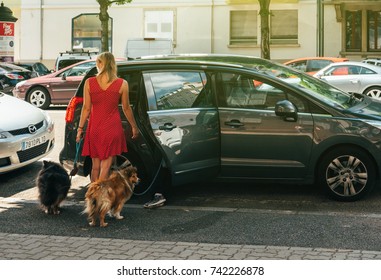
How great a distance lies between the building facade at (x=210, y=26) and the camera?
33.9 metres

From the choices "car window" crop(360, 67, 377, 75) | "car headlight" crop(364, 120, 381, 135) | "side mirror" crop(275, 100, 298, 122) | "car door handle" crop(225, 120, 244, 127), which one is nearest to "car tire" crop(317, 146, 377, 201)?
"car headlight" crop(364, 120, 381, 135)

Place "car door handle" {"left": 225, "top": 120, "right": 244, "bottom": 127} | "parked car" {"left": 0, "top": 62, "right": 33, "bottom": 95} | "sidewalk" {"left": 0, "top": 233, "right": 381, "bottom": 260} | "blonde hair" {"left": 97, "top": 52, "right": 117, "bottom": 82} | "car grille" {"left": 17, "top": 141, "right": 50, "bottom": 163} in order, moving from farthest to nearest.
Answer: "parked car" {"left": 0, "top": 62, "right": 33, "bottom": 95} < "car grille" {"left": 17, "top": 141, "right": 50, "bottom": 163} < "car door handle" {"left": 225, "top": 120, "right": 244, "bottom": 127} < "blonde hair" {"left": 97, "top": 52, "right": 117, "bottom": 82} < "sidewalk" {"left": 0, "top": 233, "right": 381, "bottom": 260}

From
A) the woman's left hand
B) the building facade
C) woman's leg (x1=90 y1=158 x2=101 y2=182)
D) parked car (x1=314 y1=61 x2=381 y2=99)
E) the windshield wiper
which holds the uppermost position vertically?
the building facade

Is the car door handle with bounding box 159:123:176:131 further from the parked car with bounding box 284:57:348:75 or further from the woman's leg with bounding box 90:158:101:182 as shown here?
the parked car with bounding box 284:57:348:75

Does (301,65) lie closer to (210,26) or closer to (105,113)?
(210,26)

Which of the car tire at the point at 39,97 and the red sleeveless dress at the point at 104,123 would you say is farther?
the car tire at the point at 39,97

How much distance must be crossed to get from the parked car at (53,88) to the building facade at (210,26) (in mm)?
12240

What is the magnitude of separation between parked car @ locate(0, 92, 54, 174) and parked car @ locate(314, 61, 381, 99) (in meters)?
10.9

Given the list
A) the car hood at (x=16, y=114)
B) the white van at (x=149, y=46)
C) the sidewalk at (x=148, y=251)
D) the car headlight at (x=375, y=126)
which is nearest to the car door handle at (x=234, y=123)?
the car headlight at (x=375, y=126)

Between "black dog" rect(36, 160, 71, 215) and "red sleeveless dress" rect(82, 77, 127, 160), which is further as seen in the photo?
"black dog" rect(36, 160, 71, 215)

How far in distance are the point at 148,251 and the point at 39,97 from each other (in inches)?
620

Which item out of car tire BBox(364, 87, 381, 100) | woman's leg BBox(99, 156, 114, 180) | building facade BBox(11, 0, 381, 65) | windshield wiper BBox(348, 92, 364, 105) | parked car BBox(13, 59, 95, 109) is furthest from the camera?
building facade BBox(11, 0, 381, 65)

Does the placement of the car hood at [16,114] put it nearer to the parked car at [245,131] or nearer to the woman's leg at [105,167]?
the parked car at [245,131]

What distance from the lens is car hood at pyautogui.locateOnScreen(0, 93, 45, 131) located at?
9.22 m
